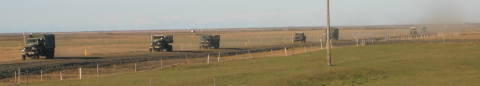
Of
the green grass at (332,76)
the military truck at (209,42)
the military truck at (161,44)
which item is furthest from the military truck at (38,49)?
the military truck at (209,42)

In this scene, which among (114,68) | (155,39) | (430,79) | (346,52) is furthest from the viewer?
(155,39)

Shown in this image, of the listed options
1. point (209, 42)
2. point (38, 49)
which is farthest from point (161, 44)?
point (38, 49)

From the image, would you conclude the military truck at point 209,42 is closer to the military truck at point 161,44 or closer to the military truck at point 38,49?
the military truck at point 161,44

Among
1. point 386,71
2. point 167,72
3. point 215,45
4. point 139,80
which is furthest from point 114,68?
point 215,45

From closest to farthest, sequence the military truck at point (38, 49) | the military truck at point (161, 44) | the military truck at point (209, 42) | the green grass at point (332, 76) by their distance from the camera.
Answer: the green grass at point (332, 76), the military truck at point (38, 49), the military truck at point (161, 44), the military truck at point (209, 42)

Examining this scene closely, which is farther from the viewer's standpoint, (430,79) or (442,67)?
(442,67)

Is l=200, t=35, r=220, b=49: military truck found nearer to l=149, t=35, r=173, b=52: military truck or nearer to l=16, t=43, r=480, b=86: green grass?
l=149, t=35, r=173, b=52: military truck

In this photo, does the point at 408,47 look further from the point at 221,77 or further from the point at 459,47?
the point at 221,77

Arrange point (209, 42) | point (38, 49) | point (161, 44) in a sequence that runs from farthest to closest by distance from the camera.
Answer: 1. point (209, 42)
2. point (161, 44)
3. point (38, 49)

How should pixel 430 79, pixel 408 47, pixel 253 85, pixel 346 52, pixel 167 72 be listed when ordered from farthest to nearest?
pixel 408 47, pixel 346 52, pixel 167 72, pixel 430 79, pixel 253 85

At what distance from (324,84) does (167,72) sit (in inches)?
454

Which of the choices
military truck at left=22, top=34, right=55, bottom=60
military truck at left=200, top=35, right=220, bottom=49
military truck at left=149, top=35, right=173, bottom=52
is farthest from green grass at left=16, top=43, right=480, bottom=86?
military truck at left=200, top=35, right=220, bottom=49

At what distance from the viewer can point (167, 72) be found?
4053 centimetres

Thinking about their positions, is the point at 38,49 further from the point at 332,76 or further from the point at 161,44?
the point at 332,76
